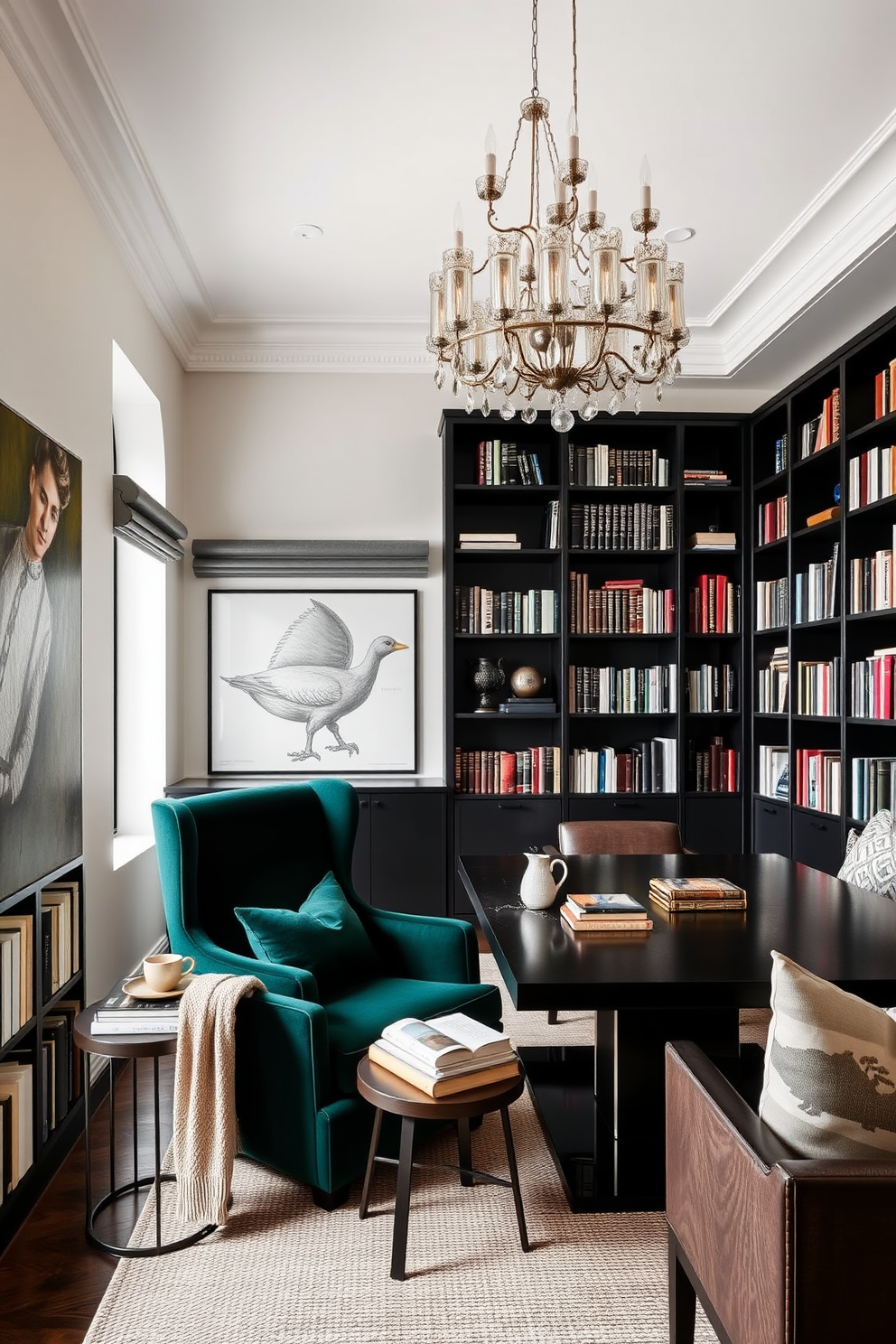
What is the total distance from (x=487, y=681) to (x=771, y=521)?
5.23 ft

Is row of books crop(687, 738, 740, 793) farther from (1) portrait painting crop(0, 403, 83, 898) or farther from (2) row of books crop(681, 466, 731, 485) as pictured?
(1) portrait painting crop(0, 403, 83, 898)

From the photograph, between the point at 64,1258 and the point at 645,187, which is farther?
the point at 645,187

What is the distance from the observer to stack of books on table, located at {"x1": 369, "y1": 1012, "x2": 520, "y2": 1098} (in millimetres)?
2004

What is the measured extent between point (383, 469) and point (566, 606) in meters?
1.19

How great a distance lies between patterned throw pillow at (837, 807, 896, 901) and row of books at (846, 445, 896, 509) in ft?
4.26

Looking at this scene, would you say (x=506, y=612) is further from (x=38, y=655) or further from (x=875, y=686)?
(x=38, y=655)

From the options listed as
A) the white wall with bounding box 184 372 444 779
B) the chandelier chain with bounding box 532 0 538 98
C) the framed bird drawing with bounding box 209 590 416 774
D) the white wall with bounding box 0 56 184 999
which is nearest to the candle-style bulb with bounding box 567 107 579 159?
the chandelier chain with bounding box 532 0 538 98

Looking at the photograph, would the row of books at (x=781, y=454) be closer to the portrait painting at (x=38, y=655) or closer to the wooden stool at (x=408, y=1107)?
the portrait painting at (x=38, y=655)

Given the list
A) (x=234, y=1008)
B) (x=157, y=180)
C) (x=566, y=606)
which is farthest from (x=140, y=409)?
(x=234, y=1008)

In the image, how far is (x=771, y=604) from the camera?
466 centimetres

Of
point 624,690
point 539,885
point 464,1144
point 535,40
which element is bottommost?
point 464,1144

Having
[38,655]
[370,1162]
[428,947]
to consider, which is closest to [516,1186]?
[370,1162]

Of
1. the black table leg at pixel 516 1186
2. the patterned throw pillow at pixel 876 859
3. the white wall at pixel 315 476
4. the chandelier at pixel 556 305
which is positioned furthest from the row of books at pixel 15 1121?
A: the white wall at pixel 315 476

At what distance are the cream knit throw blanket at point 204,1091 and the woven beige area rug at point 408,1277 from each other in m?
0.15
